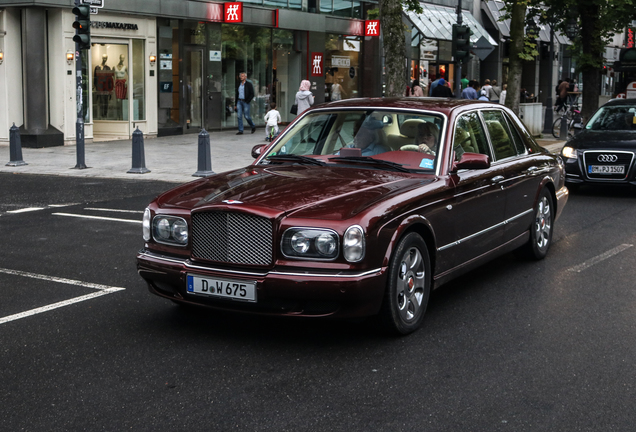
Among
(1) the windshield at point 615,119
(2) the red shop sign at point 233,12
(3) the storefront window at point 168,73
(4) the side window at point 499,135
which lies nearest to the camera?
(4) the side window at point 499,135

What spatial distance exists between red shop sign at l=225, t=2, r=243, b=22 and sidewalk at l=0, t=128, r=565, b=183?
3772 millimetres

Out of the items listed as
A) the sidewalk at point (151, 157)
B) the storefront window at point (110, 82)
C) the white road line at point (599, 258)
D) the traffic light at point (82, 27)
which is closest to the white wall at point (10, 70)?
the sidewalk at point (151, 157)

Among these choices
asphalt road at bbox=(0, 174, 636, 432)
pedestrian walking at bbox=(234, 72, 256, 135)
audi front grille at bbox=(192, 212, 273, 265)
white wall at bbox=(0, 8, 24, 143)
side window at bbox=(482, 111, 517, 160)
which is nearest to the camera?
asphalt road at bbox=(0, 174, 636, 432)

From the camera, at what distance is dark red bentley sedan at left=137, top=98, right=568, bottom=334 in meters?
4.89

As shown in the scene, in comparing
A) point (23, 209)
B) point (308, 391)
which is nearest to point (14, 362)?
point (308, 391)

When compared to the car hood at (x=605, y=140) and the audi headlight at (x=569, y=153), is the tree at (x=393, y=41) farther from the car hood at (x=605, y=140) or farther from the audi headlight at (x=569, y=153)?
the audi headlight at (x=569, y=153)

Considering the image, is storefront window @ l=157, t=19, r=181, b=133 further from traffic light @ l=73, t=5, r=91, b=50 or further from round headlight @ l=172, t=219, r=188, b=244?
round headlight @ l=172, t=219, r=188, b=244

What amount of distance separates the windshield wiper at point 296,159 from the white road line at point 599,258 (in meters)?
2.74

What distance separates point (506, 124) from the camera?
7488mm

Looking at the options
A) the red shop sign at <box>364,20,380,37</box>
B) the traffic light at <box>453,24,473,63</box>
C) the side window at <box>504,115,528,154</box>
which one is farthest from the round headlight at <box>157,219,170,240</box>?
A: the red shop sign at <box>364,20,380,37</box>

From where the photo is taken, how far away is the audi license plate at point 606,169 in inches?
495

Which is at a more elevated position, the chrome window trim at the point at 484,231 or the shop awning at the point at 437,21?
the shop awning at the point at 437,21

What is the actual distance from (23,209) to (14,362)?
7.18m

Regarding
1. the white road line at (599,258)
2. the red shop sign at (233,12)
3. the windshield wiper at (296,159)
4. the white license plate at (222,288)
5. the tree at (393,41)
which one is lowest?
the white road line at (599,258)
